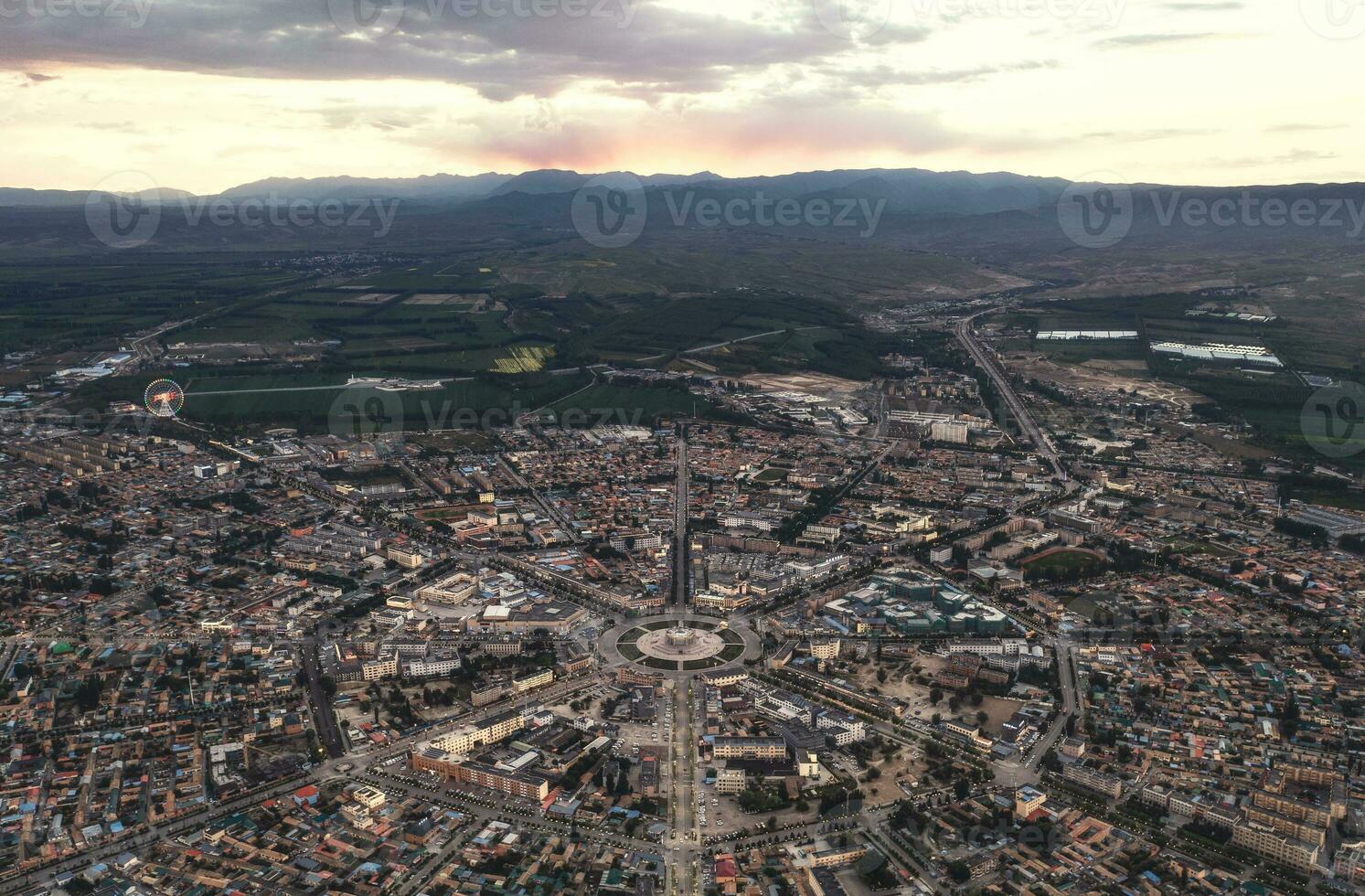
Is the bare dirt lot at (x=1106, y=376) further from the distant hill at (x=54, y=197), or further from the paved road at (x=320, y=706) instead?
the distant hill at (x=54, y=197)

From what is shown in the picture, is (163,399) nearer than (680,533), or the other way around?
(680,533)

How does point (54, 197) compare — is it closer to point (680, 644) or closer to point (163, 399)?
point (163, 399)

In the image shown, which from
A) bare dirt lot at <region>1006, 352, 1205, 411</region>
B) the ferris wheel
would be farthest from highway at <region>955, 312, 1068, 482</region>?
the ferris wheel

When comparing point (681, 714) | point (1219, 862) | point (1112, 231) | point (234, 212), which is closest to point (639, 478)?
point (681, 714)

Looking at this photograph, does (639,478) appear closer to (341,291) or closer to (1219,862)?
(1219,862)

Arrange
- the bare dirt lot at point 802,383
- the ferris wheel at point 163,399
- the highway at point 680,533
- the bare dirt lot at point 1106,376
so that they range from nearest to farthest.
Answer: the highway at point 680,533 < the ferris wheel at point 163,399 < the bare dirt lot at point 1106,376 < the bare dirt lot at point 802,383

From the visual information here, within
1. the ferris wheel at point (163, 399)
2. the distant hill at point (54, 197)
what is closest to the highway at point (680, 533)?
the ferris wheel at point (163, 399)

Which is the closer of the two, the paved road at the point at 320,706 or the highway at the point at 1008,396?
the paved road at the point at 320,706

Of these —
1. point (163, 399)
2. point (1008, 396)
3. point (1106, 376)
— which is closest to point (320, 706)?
point (163, 399)
